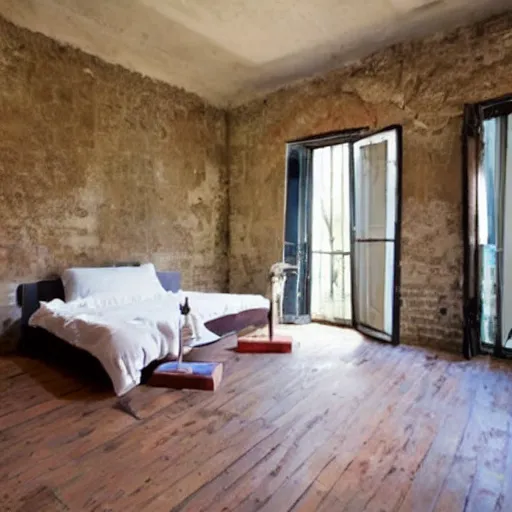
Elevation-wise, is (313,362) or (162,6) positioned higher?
(162,6)

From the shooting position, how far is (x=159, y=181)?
429 cm

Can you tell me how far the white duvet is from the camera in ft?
7.47

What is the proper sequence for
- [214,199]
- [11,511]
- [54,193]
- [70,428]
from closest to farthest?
[11,511]
[70,428]
[54,193]
[214,199]

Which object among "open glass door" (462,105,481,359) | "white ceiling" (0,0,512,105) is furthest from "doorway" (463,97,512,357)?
"white ceiling" (0,0,512,105)

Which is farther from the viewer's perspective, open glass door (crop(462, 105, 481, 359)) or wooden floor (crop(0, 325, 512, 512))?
open glass door (crop(462, 105, 481, 359))

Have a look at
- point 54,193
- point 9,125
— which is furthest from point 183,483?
point 9,125

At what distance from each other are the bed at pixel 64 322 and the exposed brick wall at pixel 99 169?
17 cm

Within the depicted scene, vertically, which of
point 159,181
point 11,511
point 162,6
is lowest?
point 11,511

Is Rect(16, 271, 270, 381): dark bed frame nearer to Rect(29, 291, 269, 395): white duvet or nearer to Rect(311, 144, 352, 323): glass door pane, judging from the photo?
Rect(29, 291, 269, 395): white duvet

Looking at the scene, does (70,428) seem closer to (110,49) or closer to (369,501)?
(369,501)

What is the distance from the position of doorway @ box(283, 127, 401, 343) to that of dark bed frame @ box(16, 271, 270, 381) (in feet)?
3.37

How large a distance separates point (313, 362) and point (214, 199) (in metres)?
2.69

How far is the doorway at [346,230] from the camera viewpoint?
359cm

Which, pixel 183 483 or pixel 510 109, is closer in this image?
pixel 183 483
